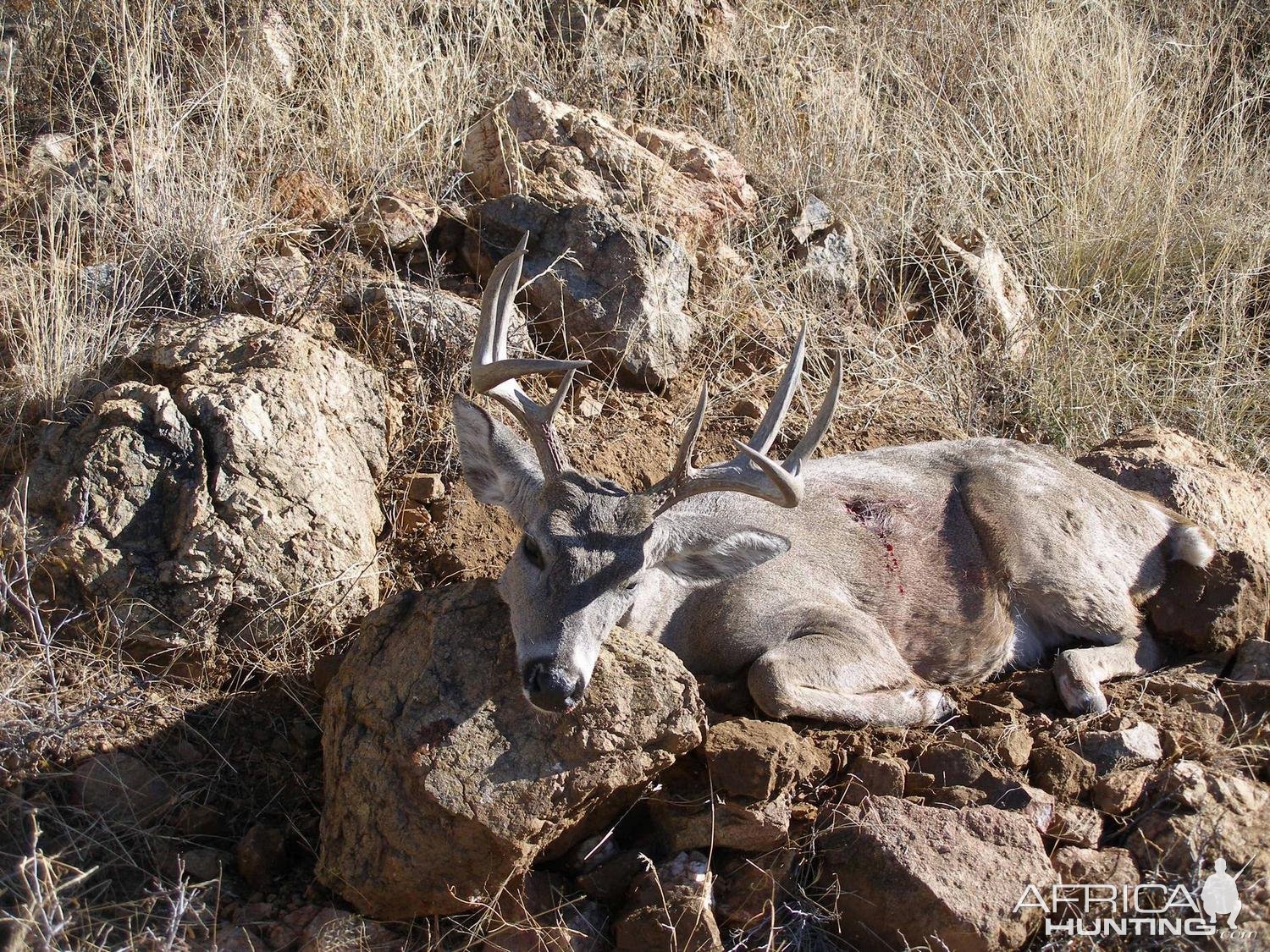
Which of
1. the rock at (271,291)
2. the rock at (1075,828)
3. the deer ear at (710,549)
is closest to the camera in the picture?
the rock at (1075,828)

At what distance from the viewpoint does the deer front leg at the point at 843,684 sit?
4.88m

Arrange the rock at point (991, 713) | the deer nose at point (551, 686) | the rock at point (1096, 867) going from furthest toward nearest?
1. the rock at point (991, 713)
2. the rock at point (1096, 867)
3. the deer nose at point (551, 686)

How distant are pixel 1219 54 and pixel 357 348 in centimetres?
747

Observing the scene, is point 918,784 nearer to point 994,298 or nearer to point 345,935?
point 345,935

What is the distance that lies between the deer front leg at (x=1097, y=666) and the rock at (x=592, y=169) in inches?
122

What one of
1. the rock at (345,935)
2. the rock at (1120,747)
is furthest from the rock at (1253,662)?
the rock at (345,935)

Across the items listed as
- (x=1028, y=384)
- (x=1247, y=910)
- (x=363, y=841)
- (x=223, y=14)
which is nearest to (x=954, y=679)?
(x=1247, y=910)

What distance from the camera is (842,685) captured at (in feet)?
16.8

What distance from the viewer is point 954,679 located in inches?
225

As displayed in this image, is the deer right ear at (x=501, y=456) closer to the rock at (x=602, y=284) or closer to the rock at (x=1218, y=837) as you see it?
the rock at (x=602, y=284)

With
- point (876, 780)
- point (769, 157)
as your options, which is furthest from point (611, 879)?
point (769, 157)

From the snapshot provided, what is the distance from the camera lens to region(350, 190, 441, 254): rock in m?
6.49

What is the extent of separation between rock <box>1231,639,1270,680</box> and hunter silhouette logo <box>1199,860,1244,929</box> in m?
1.58

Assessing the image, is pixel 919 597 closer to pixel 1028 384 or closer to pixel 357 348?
pixel 1028 384
